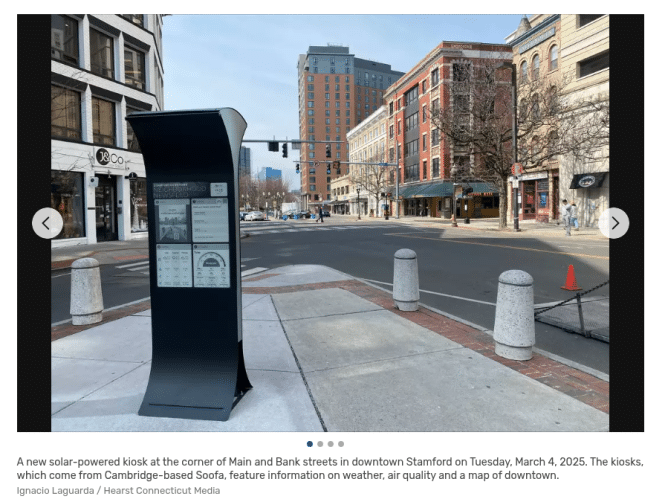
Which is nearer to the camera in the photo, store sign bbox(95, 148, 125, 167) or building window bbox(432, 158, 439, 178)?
store sign bbox(95, 148, 125, 167)

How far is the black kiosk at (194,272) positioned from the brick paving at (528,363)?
9.32 ft

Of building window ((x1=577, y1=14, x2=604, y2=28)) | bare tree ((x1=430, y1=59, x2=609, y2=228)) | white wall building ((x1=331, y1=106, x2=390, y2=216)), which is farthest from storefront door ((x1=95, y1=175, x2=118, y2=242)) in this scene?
white wall building ((x1=331, y1=106, x2=390, y2=216))

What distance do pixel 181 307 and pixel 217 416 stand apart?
977 millimetres

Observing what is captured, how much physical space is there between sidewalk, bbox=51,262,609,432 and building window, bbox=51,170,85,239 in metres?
16.1

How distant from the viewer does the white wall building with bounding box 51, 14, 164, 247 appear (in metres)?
19.9

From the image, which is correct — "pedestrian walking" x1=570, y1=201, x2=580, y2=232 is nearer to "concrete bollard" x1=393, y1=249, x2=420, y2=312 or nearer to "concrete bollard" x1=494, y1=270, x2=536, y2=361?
"concrete bollard" x1=393, y1=249, x2=420, y2=312

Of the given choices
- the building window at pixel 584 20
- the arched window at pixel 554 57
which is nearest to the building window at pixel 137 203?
the arched window at pixel 554 57

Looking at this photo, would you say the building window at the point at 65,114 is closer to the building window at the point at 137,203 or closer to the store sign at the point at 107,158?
the store sign at the point at 107,158

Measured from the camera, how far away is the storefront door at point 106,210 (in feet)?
74.4

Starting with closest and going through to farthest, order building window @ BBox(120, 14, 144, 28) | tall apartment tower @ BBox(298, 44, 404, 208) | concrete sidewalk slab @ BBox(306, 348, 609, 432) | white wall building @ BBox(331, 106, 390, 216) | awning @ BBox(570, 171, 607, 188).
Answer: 1. concrete sidewalk slab @ BBox(306, 348, 609, 432)
2. building window @ BBox(120, 14, 144, 28)
3. awning @ BBox(570, 171, 607, 188)
4. white wall building @ BBox(331, 106, 390, 216)
5. tall apartment tower @ BBox(298, 44, 404, 208)

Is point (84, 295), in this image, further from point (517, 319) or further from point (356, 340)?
point (517, 319)

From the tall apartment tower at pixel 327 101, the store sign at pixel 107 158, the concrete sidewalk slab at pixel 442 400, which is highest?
the tall apartment tower at pixel 327 101

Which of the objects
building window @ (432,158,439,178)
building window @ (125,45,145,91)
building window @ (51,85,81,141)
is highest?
building window @ (125,45,145,91)

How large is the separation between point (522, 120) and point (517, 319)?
24848 millimetres
